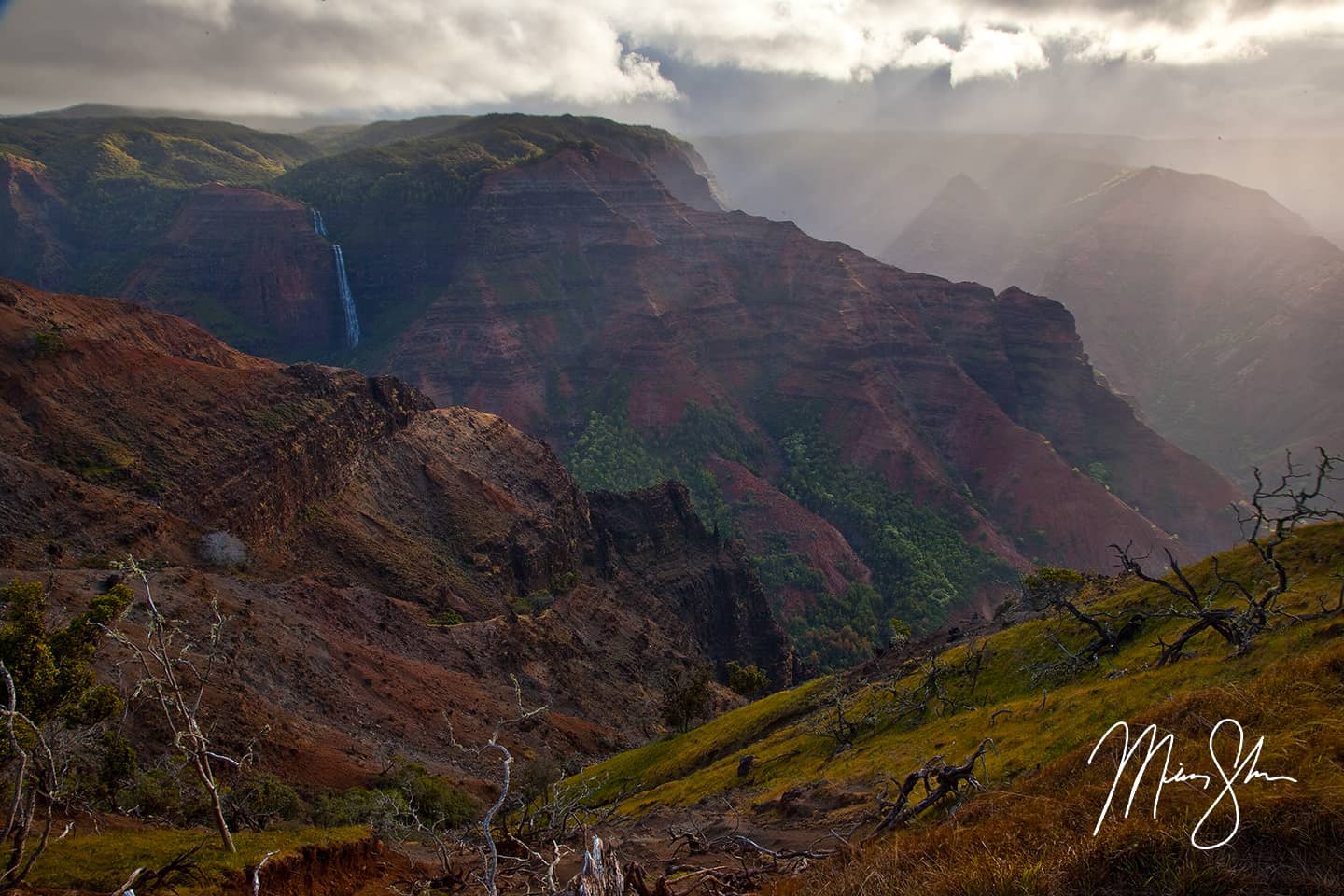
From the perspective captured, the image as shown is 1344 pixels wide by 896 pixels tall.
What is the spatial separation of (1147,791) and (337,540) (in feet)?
177

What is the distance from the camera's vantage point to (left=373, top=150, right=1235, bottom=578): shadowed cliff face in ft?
408

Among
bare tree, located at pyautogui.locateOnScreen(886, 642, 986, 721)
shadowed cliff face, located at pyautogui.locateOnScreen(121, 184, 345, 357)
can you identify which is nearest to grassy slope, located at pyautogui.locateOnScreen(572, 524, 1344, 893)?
bare tree, located at pyautogui.locateOnScreen(886, 642, 986, 721)

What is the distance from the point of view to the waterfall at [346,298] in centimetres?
15775

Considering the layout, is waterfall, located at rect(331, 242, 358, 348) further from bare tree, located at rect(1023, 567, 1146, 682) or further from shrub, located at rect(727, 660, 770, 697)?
bare tree, located at rect(1023, 567, 1146, 682)

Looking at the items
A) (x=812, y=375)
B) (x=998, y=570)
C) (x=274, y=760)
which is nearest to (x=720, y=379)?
(x=812, y=375)

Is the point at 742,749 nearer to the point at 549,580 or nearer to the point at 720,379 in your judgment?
the point at 549,580

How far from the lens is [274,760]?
32.4 meters

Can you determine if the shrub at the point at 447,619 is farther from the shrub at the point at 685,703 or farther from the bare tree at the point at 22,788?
the bare tree at the point at 22,788

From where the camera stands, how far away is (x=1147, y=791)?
35.0 ft

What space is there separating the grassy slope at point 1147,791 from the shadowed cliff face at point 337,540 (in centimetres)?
2742

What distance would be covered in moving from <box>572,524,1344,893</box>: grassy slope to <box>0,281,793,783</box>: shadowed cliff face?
27417 mm

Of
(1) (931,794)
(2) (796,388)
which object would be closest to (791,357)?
(2) (796,388)

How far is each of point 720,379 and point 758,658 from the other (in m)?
68.3
